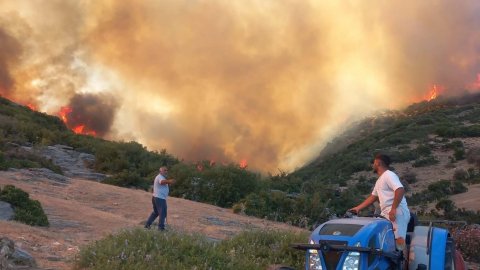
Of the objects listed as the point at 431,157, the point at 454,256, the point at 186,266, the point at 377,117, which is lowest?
the point at 186,266

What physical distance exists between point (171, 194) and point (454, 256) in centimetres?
2163

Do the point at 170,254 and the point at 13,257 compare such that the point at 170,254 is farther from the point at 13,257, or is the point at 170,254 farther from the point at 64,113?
the point at 64,113

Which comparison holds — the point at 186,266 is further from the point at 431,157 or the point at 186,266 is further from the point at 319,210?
the point at 431,157

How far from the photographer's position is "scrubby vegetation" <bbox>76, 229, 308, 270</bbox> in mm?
7375

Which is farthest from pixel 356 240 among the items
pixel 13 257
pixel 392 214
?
pixel 13 257

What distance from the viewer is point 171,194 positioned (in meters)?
27.6

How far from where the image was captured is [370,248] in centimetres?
550

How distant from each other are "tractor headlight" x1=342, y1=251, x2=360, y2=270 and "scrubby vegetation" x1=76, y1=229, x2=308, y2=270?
2.56m

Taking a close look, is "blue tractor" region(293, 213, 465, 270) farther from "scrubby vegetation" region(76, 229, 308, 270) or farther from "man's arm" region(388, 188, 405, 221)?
"scrubby vegetation" region(76, 229, 308, 270)

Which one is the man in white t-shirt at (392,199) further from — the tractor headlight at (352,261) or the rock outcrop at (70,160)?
the rock outcrop at (70,160)

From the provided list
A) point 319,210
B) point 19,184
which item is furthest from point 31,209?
point 319,210

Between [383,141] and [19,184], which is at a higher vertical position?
[383,141]

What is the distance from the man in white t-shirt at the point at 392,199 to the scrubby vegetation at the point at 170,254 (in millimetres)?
2356

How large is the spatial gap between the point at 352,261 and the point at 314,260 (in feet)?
1.37
